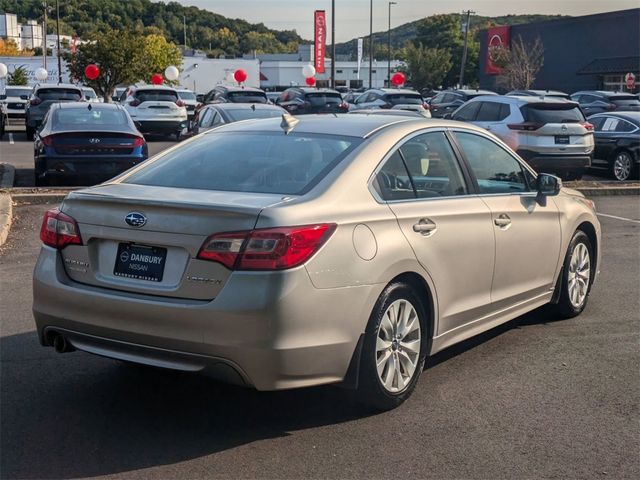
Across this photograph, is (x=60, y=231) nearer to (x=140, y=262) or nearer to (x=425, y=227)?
(x=140, y=262)

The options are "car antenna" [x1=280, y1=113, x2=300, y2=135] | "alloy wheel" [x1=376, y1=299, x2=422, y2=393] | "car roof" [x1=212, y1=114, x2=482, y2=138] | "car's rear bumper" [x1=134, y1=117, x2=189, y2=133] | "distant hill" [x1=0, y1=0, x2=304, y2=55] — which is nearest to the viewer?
"alloy wheel" [x1=376, y1=299, x2=422, y2=393]

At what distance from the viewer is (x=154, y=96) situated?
27.5 metres

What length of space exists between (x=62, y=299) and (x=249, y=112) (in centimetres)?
1052

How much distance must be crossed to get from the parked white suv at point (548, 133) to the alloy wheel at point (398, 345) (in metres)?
12.5

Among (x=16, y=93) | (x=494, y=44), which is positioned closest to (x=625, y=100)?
(x=16, y=93)

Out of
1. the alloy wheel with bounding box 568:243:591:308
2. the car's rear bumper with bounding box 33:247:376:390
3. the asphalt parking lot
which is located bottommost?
the asphalt parking lot

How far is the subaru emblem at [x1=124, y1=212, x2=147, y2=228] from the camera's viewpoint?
14.9ft

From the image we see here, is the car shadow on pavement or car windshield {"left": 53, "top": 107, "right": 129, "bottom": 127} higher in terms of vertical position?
car windshield {"left": 53, "top": 107, "right": 129, "bottom": 127}

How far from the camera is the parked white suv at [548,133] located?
55.5 feet

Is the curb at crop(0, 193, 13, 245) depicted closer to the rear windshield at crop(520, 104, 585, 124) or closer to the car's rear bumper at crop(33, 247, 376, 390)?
the car's rear bumper at crop(33, 247, 376, 390)

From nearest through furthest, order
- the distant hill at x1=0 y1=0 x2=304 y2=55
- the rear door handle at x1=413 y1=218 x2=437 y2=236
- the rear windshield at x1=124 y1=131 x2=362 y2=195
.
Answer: the rear windshield at x1=124 y1=131 x2=362 y2=195 → the rear door handle at x1=413 y1=218 x2=437 y2=236 → the distant hill at x1=0 y1=0 x2=304 y2=55

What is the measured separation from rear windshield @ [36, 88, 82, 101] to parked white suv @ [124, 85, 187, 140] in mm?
1678

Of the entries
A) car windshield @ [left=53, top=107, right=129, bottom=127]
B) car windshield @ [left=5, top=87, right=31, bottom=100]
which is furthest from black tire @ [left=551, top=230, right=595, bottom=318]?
car windshield @ [left=5, top=87, right=31, bottom=100]

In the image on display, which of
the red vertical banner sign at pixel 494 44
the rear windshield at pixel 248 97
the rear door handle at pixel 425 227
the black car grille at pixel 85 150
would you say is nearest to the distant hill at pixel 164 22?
the red vertical banner sign at pixel 494 44
